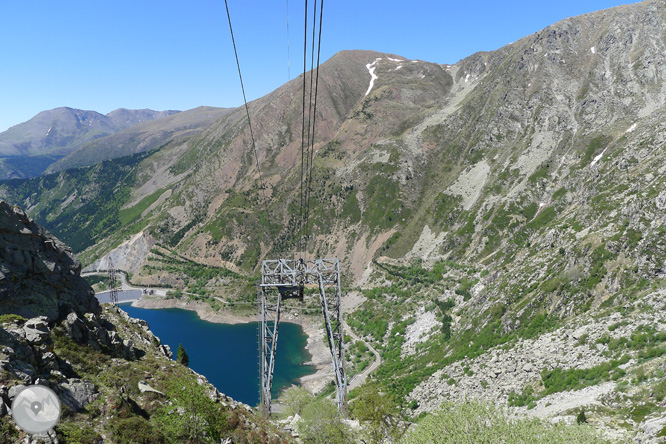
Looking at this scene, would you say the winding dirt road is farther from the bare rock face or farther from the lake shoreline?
the bare rock face

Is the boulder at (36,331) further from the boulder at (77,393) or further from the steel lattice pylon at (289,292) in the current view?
the steel lattice pylon at (289,292)

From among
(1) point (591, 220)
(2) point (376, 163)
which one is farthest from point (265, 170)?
(1) point (591, 220)

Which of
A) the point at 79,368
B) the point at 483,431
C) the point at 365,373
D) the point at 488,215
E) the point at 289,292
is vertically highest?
the point at 488,215

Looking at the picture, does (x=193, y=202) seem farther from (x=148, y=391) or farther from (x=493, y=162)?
(x=148, y=391)

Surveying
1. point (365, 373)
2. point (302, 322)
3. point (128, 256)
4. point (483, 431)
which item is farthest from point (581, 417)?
point (128, 256)

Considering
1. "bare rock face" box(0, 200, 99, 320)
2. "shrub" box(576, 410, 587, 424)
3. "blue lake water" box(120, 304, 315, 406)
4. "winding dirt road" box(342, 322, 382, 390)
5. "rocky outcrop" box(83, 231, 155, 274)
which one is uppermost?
"rocky outcrop" box(83, 231, 155, 274)

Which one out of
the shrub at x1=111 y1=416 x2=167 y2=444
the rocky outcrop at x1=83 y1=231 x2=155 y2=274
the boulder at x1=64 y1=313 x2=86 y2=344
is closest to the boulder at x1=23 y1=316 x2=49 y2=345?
the boulder at x1=64 y1=313 x2=86 y2=344

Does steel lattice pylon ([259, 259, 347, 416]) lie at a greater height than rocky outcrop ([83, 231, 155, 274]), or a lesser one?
lesser

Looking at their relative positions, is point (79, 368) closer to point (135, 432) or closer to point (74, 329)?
point (74, 329)
